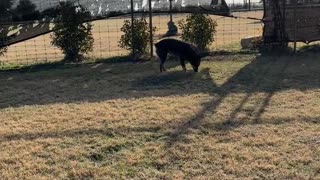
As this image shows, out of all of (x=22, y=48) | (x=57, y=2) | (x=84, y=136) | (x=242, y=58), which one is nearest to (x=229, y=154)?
(x=84, y=136)

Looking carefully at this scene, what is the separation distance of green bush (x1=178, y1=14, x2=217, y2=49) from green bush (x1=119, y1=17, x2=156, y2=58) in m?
1.02

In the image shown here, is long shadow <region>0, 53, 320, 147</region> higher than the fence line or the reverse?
the reverse

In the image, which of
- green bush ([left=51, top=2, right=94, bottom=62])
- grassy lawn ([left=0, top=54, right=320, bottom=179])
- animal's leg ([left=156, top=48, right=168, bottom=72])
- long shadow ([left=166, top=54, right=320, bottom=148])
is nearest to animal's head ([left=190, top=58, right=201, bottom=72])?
grassy lawn ([left=0, top=54, right=320, bottom=179])

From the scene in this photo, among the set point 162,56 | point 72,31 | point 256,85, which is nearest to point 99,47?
point 72,31

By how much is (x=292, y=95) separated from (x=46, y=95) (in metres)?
3.86

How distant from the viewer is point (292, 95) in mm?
6473

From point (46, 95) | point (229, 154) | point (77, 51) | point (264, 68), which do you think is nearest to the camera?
point (229, 154)

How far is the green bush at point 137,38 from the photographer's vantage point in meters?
10.6

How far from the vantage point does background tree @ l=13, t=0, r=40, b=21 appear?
1066cm

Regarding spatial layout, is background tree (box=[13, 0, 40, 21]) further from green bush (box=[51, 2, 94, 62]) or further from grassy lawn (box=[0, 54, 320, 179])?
grassy lawn (box=[0, 54, 320, 179])

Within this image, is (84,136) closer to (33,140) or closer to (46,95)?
(33,140)

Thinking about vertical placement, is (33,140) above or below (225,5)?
below

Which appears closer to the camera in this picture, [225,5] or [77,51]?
[77,51]

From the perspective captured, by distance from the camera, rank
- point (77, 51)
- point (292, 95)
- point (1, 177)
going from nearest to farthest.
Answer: point (1, 177) → point (292, 95) → point (77, 51)
